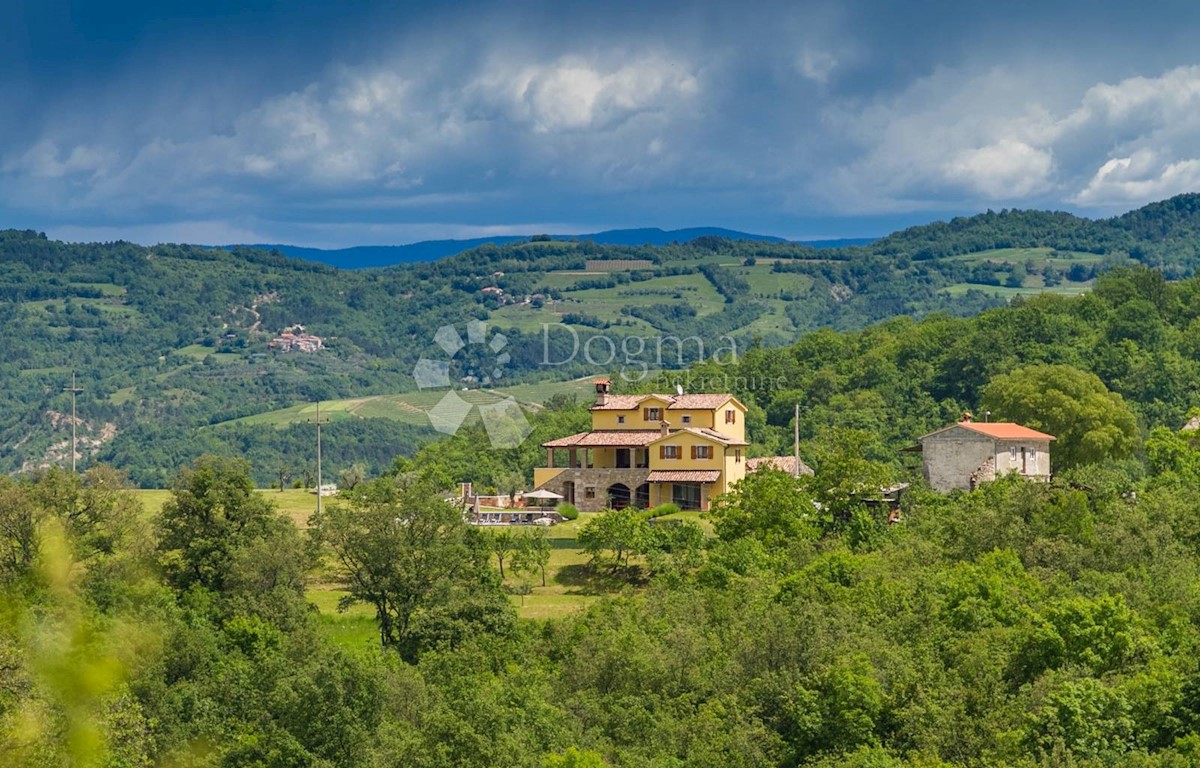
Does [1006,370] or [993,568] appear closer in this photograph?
[993,568]

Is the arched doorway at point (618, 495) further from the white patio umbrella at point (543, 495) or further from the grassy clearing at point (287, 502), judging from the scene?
the grassy clearing at point (287, 502)

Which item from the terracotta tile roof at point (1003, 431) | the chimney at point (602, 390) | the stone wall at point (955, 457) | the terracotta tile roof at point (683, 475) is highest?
the chimney at point (602, 390)

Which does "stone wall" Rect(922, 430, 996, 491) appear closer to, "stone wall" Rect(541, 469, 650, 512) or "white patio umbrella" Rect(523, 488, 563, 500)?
"stone wall" Rect(541, 469, 650, 512)

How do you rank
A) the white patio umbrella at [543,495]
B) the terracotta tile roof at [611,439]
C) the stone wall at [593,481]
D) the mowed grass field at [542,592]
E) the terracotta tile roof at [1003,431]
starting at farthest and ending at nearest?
the terracotta tile roof at [611,439], the white patio umbrella at [543,495], the stone wall at [593,481], the terracotta tile roof at [1003,431], the mowed grass field at [542,592]

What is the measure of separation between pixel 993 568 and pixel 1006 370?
162 ft

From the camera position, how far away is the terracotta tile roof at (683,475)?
62075 mm

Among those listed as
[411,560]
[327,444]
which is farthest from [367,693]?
[327,444]

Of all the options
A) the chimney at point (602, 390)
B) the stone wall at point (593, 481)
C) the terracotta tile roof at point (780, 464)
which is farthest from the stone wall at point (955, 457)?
the chimney at point (602, 390)

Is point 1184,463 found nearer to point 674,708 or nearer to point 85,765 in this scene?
point 674,708

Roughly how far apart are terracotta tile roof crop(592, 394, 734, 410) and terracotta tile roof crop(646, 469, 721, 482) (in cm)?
354

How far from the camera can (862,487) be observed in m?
55.2

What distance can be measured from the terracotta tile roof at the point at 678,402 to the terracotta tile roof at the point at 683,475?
3539 mm

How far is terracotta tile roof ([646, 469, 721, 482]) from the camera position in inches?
2444

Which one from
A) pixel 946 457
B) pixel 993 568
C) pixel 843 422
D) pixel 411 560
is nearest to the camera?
pixel 993 568
